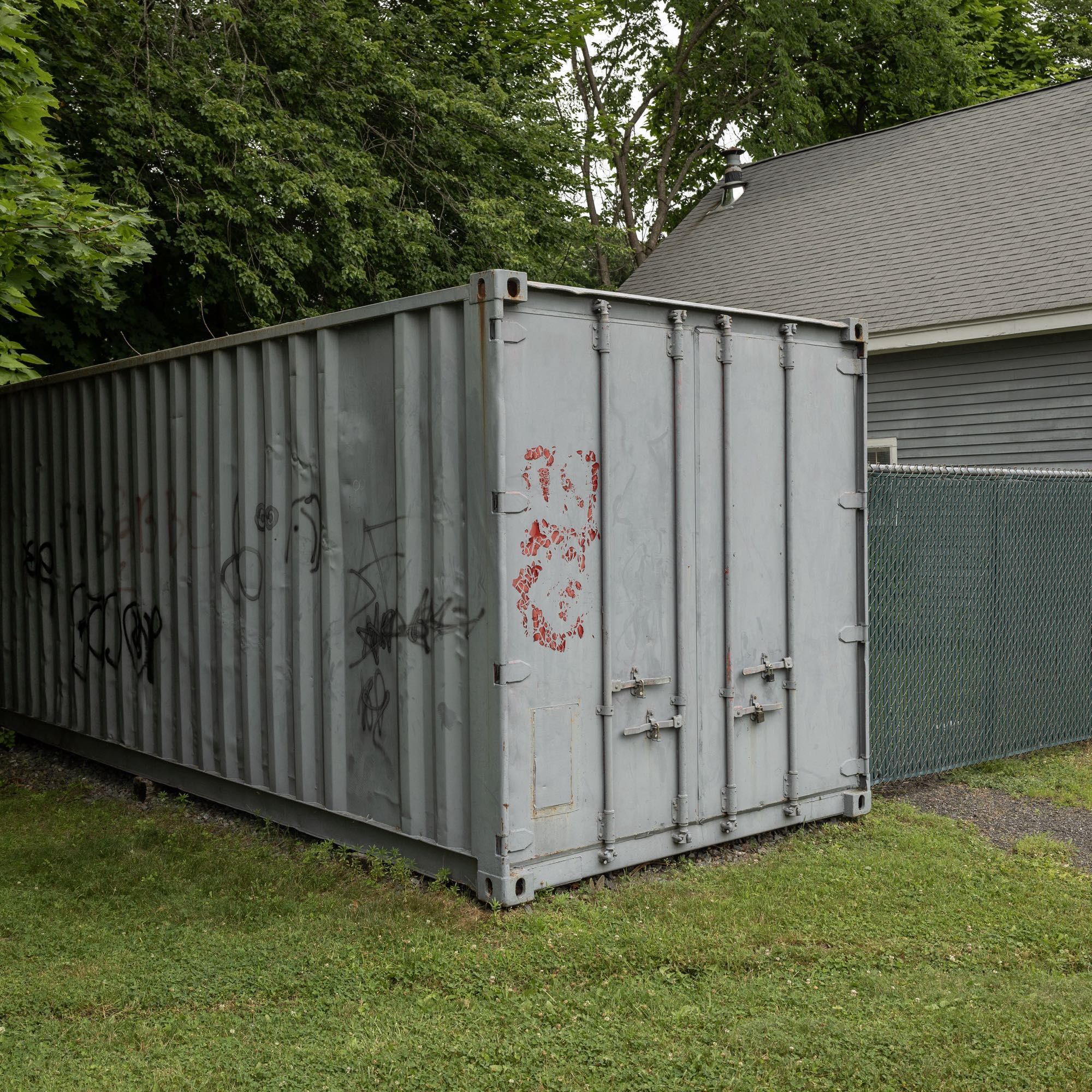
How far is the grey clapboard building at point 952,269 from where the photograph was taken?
1172cm

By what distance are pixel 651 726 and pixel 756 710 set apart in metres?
0.73

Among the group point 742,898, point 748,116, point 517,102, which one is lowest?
point 742,898

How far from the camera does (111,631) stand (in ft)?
25.8

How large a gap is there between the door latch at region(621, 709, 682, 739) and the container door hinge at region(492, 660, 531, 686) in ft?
2.26

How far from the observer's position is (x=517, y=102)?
18672mm

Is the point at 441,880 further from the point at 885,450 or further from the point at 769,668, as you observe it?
the point at 885,450

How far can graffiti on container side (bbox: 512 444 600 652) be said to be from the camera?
16.9ft

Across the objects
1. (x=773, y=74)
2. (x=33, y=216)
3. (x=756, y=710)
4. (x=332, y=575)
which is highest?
(x=773, y=74)

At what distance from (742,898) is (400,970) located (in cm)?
163

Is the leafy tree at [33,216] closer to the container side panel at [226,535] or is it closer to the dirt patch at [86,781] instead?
the container side panel at [226,535]

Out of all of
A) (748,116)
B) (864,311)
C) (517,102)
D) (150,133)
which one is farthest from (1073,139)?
(748,116)

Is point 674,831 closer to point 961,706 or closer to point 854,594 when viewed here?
point 854,594

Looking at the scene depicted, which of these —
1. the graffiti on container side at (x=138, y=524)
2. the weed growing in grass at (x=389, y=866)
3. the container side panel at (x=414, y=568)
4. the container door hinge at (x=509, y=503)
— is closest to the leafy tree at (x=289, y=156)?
the graffiti on container side at (x=138, y=524)

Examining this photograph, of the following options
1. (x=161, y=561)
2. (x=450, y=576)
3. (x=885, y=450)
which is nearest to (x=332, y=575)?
(x=450, y=576)
